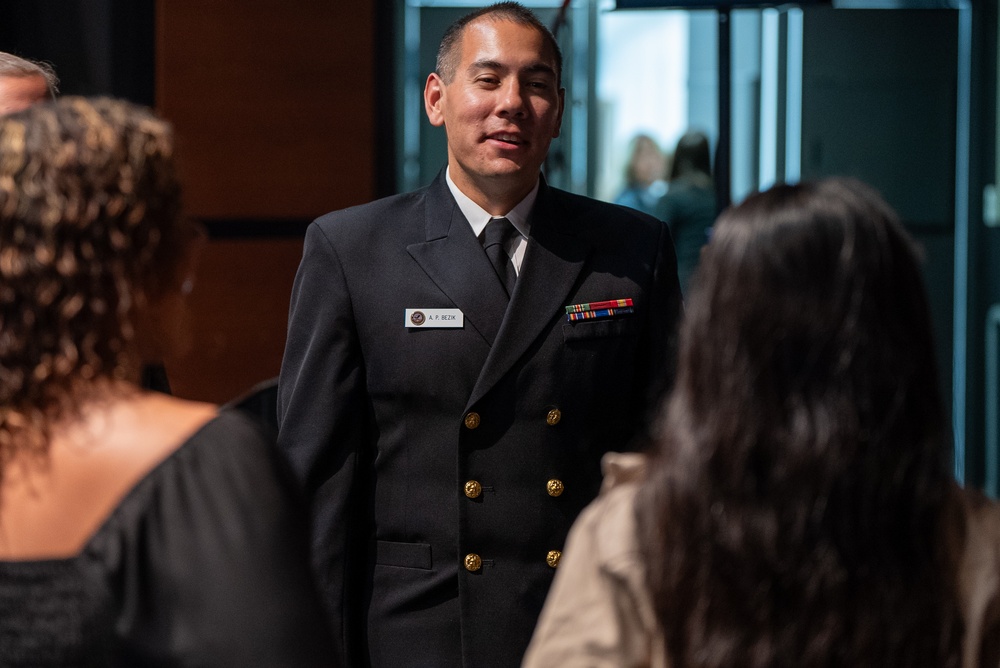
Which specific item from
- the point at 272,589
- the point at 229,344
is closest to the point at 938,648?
the point at 272,589

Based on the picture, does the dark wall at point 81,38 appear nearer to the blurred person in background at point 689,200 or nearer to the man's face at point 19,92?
the man's face at point 19,92

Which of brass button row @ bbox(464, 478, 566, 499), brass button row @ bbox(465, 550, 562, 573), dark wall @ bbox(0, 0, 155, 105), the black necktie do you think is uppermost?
dark wall @ bbox(0, 0, 155, 105)

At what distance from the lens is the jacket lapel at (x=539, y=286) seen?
80.7 inches

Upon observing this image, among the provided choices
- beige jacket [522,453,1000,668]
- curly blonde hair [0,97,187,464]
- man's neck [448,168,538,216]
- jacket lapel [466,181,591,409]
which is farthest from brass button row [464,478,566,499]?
curly blonde hair [0,97,187,464]

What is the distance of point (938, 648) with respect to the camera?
3.86 ft

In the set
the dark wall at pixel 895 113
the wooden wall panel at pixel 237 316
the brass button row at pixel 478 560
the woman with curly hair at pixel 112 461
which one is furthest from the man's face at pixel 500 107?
the dark wall at pixel 895 113

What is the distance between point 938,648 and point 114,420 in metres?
0.79

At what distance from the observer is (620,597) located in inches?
47.3

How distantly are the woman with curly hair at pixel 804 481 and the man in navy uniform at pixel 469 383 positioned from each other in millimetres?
849

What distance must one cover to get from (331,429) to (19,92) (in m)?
0.80

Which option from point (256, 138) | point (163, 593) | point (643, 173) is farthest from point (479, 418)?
point (643, 173)

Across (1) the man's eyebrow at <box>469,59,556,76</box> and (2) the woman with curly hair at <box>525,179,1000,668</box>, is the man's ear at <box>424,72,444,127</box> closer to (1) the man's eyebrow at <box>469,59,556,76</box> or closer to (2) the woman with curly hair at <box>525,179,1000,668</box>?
(1) the man's eyebrow at <box>469,59,556,76</box>

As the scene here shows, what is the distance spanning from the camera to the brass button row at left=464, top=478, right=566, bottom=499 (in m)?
2.03

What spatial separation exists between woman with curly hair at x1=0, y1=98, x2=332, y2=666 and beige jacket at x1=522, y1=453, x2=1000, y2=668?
0.78 feet
